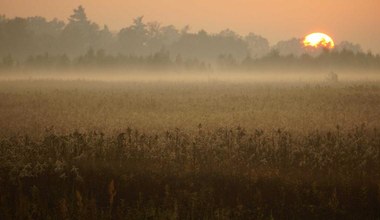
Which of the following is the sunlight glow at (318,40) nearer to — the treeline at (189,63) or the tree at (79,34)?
the treeline at (189,63)

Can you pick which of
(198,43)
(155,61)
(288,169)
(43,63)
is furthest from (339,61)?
(288,169)

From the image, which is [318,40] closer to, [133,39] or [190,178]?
[133,39]

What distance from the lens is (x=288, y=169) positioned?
35.5 feet

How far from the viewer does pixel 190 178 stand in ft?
32.9

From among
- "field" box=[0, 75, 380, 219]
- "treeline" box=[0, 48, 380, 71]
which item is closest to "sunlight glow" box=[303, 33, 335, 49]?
"treeline" box=[0, 48, 380, 71]

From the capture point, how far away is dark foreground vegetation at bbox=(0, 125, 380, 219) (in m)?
8.36

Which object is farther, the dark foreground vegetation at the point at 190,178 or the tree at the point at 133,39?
the tree at the point at 133,39

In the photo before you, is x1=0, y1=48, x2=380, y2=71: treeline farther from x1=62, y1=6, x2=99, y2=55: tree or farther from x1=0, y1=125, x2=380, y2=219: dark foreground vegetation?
x1=0, y1=125, x2=380, y2=219: dark foreground vegetation

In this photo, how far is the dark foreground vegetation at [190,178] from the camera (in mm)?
8359

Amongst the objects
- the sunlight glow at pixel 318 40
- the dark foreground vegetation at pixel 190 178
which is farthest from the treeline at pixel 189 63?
the dark foreground vegetation at pixel 190 178

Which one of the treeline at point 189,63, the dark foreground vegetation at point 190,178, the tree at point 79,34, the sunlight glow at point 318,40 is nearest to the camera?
the dark foreground vegetation at point 190,178

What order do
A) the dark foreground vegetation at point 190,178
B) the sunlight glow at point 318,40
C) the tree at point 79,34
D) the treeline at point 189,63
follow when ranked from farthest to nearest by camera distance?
1. the tree at point 79,34
2. the sunlight glow at point 318,40
3. the treeline at point 189,63
4. the dark foreground vegetation at point 190,178

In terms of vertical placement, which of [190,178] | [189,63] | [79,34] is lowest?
[190,178]

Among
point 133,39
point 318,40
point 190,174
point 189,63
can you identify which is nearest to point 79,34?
point 133,39
